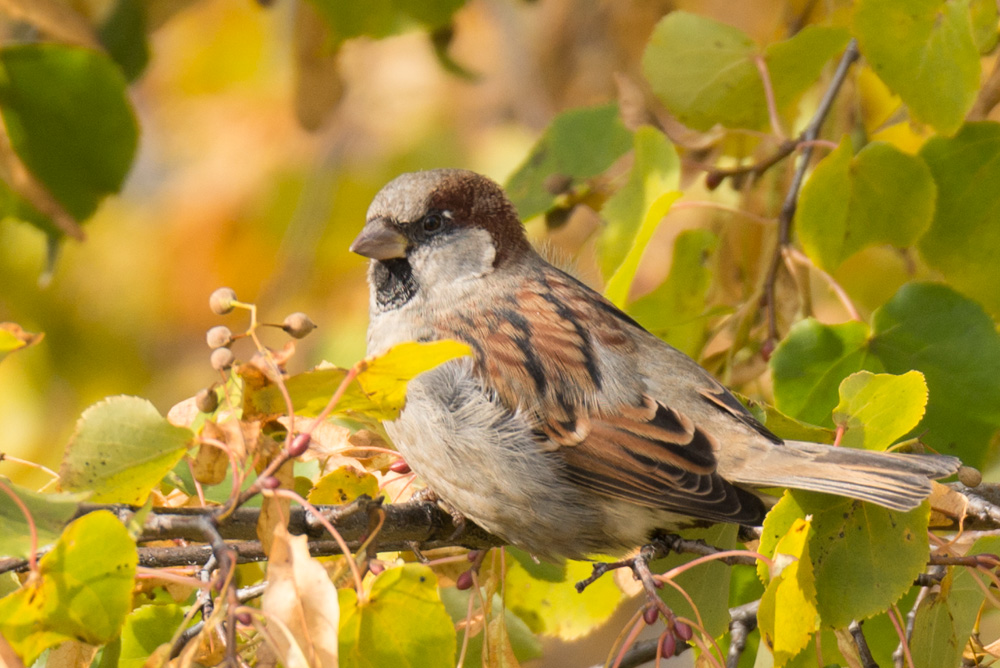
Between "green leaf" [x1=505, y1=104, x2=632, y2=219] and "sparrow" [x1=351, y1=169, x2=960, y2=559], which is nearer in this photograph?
"sparrow" [x1=351, y1=169, x2=960, y2=559]

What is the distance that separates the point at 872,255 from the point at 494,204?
3.37 ft

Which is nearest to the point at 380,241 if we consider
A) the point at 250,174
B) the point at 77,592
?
the point at 77,592

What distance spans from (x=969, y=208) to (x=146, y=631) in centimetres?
140

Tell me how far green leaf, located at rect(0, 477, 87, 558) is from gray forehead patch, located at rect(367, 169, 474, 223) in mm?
988


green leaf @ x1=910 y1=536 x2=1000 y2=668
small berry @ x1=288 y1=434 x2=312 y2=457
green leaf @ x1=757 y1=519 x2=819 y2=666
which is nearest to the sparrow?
green leaf @ x1=910 y1=536 x2=1000 y2=668

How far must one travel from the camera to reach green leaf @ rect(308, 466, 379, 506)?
1.30 metres

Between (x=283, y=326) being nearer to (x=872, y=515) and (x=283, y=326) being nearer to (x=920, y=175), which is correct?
(x=872, y=515)

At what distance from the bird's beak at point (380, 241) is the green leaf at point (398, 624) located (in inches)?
32.9

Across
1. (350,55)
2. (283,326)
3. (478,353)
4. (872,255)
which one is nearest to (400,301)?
(478,353)

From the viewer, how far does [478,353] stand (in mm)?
1650

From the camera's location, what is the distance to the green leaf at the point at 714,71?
1.70 metres

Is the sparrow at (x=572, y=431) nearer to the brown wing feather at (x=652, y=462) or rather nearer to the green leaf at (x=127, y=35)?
the brown wing feather at (x=652, y=462)

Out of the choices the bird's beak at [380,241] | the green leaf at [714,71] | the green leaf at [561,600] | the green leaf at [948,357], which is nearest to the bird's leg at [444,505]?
the green leaf at [561,600]

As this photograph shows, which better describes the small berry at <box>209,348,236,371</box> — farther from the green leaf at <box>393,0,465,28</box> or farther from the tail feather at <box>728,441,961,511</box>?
the green leaf at <box>393,0,465,28</box>
